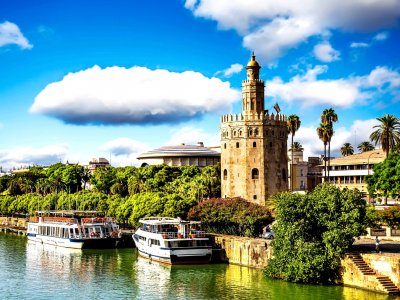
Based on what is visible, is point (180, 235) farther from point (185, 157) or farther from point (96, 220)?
point (185, 157)

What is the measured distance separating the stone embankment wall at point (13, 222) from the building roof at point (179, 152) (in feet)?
127

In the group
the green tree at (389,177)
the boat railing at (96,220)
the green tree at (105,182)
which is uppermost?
the green tree at (105,182)

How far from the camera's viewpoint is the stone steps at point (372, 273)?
39.3 metres

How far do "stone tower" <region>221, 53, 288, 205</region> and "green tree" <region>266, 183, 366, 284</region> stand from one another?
32221 mm

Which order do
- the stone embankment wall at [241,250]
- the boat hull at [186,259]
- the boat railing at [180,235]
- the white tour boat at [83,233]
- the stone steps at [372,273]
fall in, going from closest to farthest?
1. the stone steps at [372,273]
2. the stone embankment wall at [241,250]
3. the boat hull at [186,259]
4. the boat railing at [180,235]
5. the white tour boat at [83,233]

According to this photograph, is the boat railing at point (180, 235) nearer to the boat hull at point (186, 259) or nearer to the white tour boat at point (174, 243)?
the white tour boat at point (174, 243)

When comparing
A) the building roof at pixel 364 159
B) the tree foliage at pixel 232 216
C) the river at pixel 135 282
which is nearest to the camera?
the river at pixel 135 282

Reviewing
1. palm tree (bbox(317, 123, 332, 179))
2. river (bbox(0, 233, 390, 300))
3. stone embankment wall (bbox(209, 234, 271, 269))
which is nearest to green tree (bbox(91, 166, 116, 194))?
palm tree (bbox(317, 123, 332, 179))

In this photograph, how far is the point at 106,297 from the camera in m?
42.2

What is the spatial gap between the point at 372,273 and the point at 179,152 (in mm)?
97147

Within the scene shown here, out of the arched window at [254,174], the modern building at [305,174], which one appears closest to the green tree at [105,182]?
the modern building at [305,174]

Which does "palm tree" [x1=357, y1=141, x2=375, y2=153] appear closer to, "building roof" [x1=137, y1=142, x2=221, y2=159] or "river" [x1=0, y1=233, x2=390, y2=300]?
"building roof" [x1=137, y1=142, x2=221, y2=159]

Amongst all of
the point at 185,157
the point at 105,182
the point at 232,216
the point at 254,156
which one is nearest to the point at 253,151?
the point at 254,156

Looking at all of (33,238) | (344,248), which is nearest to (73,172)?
(33,238)
